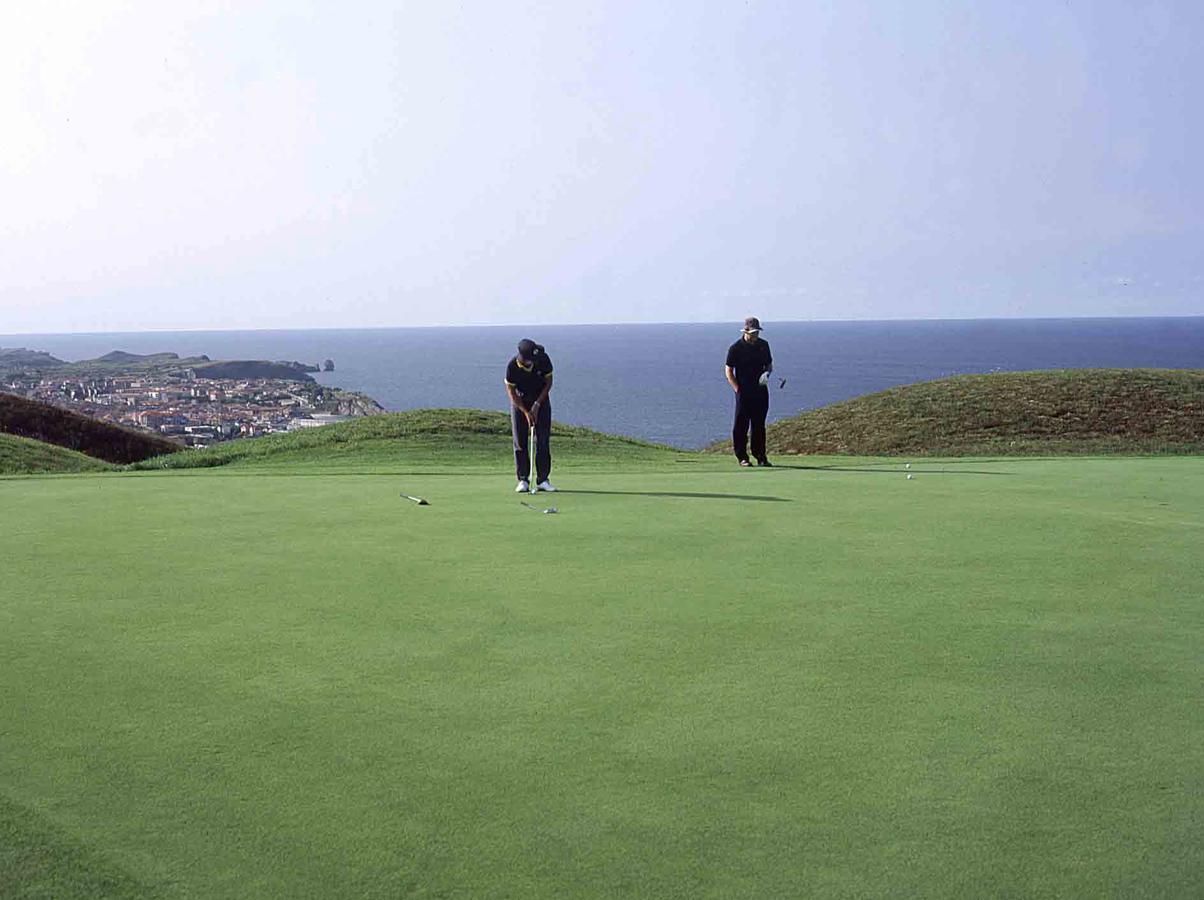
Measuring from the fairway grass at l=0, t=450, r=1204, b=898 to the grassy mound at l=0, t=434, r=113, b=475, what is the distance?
1329 cm

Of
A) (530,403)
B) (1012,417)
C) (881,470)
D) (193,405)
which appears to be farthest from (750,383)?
(193,405)

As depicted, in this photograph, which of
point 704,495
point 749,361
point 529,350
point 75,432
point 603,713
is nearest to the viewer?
point 603,713

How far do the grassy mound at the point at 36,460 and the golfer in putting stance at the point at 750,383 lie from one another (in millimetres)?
10829

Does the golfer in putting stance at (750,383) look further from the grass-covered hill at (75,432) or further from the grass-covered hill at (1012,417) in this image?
the grass-covered hill at (75,432)

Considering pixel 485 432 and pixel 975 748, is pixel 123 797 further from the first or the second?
pixel 485 432

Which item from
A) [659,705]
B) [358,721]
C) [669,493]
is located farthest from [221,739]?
[669,493]

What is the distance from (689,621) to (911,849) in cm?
301

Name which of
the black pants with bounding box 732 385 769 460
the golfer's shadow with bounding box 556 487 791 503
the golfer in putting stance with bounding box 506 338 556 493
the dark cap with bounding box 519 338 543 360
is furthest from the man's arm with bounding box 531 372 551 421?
the black pants with bounding box 732 385 769 460

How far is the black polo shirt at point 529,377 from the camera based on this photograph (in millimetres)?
14227

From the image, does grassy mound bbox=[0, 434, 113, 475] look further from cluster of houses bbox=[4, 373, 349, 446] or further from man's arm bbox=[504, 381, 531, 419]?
cluster of houses bbox=[4, 373, 349, 446]

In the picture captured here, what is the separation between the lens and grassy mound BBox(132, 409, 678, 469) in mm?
22188

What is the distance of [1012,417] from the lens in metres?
30.8

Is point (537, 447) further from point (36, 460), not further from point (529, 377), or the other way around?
point (36, 460)

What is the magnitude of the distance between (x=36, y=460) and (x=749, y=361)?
1330cm
